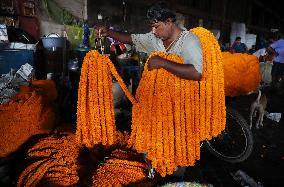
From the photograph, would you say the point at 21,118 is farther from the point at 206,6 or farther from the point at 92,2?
the point at 206,6

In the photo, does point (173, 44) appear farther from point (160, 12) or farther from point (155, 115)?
point (155, 115)

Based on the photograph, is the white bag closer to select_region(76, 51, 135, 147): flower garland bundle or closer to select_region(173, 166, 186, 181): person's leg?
select_region(76, 51, 135, 147): flower garland bundle

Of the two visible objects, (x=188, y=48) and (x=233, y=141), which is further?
(x=233, y=141)

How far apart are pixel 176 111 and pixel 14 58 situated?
4.01m

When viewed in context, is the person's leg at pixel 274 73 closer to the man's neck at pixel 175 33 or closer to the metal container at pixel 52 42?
the metal container at pixel 52 42

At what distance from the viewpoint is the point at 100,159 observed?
3943 millimetres

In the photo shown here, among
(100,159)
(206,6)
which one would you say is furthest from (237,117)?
(206,6)

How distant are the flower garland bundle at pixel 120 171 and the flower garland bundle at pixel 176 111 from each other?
0.37 metres

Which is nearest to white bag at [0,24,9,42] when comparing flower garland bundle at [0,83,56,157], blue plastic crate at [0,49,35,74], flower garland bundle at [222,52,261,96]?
blue plastic crate at [0,49,35,74]

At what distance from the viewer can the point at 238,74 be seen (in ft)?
15.2

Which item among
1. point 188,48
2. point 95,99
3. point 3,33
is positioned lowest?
point 95,99

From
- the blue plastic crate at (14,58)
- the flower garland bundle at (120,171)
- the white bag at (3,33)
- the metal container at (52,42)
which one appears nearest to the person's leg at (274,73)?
the metal container at (52,42)

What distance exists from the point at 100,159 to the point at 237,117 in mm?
2401

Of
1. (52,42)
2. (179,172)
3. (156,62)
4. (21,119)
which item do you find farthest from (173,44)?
(52,42)
